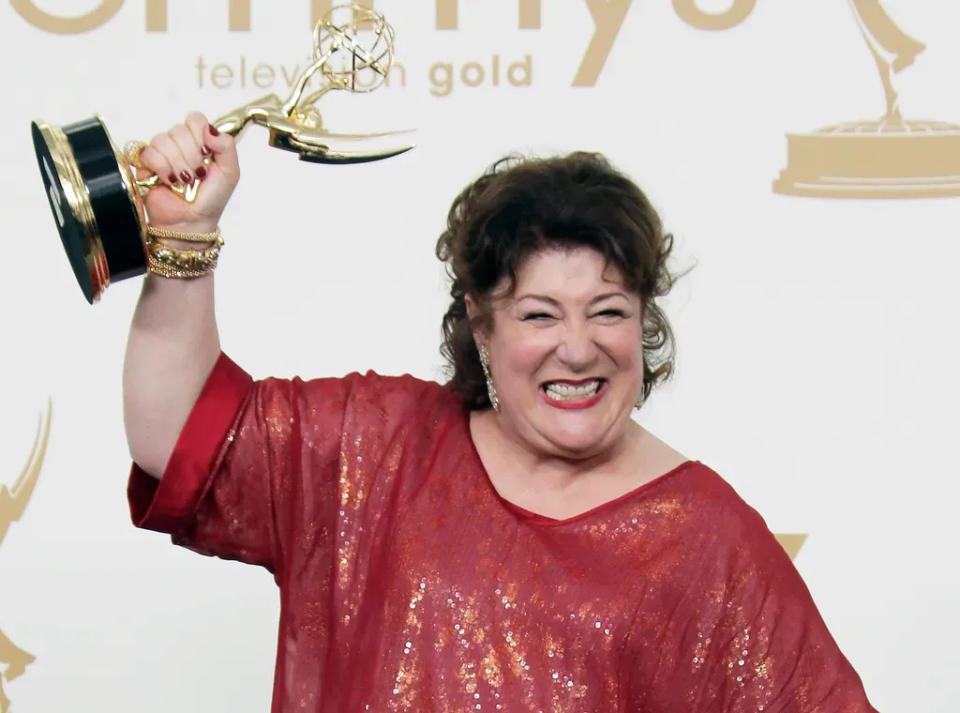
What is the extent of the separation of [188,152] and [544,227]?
1.18 ft

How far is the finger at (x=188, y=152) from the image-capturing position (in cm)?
163

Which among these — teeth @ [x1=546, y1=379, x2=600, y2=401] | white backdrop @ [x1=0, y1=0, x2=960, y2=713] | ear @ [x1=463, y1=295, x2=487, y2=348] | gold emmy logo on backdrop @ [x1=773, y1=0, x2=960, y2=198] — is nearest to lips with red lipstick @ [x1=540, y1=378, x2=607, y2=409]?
teeth @ [x1=546, y1=379, x2=600, y2=401]

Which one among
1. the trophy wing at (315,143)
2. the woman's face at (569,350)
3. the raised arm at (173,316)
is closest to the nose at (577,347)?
the woman's face at (569,350)

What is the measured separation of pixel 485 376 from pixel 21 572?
104 centimetres

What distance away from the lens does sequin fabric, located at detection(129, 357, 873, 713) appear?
1.69 m

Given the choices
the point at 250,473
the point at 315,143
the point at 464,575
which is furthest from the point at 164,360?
the point at 464,575

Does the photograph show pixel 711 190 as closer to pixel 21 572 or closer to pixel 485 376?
pixel 485 376

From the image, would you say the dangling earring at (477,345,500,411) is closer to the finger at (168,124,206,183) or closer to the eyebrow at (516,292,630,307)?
the eyebrow at (516,292,630,307)

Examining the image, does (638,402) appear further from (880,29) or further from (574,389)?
(880,29)

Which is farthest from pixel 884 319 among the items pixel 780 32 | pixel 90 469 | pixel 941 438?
pixel 90 469

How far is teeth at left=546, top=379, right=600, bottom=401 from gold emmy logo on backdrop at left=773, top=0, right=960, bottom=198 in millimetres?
932

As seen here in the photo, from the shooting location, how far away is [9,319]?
254 cm

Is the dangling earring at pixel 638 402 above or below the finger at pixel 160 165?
below

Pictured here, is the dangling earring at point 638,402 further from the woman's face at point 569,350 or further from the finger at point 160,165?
the finger at point 160,165
